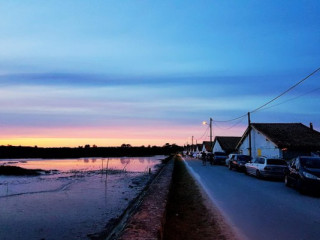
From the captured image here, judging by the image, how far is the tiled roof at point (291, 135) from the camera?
3625cm

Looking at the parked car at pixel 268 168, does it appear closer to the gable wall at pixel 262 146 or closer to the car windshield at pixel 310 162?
the car windshield at pixel 310 162

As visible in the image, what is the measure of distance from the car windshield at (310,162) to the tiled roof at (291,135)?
20.6 m

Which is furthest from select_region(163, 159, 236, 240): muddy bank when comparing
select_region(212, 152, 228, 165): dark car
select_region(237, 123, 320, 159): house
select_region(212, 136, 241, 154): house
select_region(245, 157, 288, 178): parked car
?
select_region(212, 136, 241, 154): house

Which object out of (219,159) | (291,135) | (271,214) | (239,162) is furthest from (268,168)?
(219,159)

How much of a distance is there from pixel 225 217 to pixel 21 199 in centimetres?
1177

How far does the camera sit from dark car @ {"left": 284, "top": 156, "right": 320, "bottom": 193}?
1387 cm

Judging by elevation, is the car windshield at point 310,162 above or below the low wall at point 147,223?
above

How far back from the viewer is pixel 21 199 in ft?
55.8

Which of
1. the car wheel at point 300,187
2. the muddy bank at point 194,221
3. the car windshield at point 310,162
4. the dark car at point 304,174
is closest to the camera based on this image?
the muddy bank at point 194,221

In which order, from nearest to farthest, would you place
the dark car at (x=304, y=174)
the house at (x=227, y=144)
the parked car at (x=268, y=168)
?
the dark car at (x=304, y=174) < the parked car at (x=268, y=168) < the house at (x=227, y=144)

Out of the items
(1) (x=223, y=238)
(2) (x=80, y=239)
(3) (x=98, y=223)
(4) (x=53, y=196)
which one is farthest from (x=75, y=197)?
(1) (x=223, y=238)

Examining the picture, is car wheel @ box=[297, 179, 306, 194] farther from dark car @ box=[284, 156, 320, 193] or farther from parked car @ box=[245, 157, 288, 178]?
parked car @ box=[245, 157, 288, 178]

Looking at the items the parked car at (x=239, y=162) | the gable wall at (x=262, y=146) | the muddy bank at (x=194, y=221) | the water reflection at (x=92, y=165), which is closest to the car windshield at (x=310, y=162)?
the muddy bank at (x=194, y=221)

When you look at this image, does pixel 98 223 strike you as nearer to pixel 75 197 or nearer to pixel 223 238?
pixel 223 238
